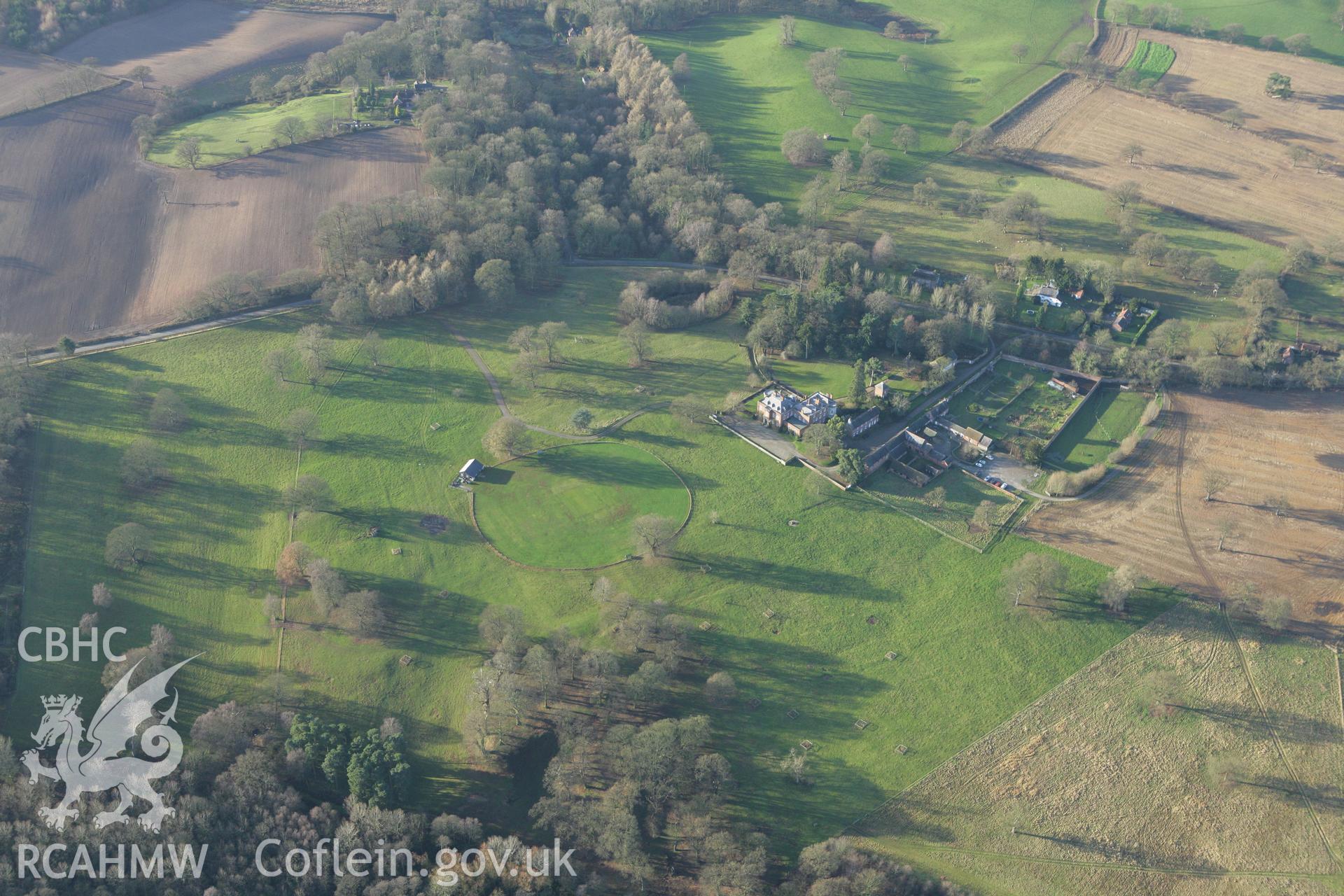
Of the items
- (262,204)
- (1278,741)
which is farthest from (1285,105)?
(262,204)

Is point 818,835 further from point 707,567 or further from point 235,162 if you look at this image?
point 235,162

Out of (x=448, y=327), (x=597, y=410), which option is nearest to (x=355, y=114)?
(x=448, y=327)

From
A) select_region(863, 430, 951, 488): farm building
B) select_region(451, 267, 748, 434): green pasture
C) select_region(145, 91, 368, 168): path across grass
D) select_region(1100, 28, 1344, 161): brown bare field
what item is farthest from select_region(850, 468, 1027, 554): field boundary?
select_region(145, 91, 368, 168): path across grass

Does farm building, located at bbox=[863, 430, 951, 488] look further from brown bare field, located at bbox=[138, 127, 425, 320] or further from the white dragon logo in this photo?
brown bare field, located at bbox=[138, 127, 425, 320]

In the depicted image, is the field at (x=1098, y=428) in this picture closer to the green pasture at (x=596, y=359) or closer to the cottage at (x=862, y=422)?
the cottage at (x=862, y=422)

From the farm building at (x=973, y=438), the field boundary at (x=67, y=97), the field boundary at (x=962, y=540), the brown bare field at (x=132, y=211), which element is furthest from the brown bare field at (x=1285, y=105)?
the field boundary at (x=67, y=97)
